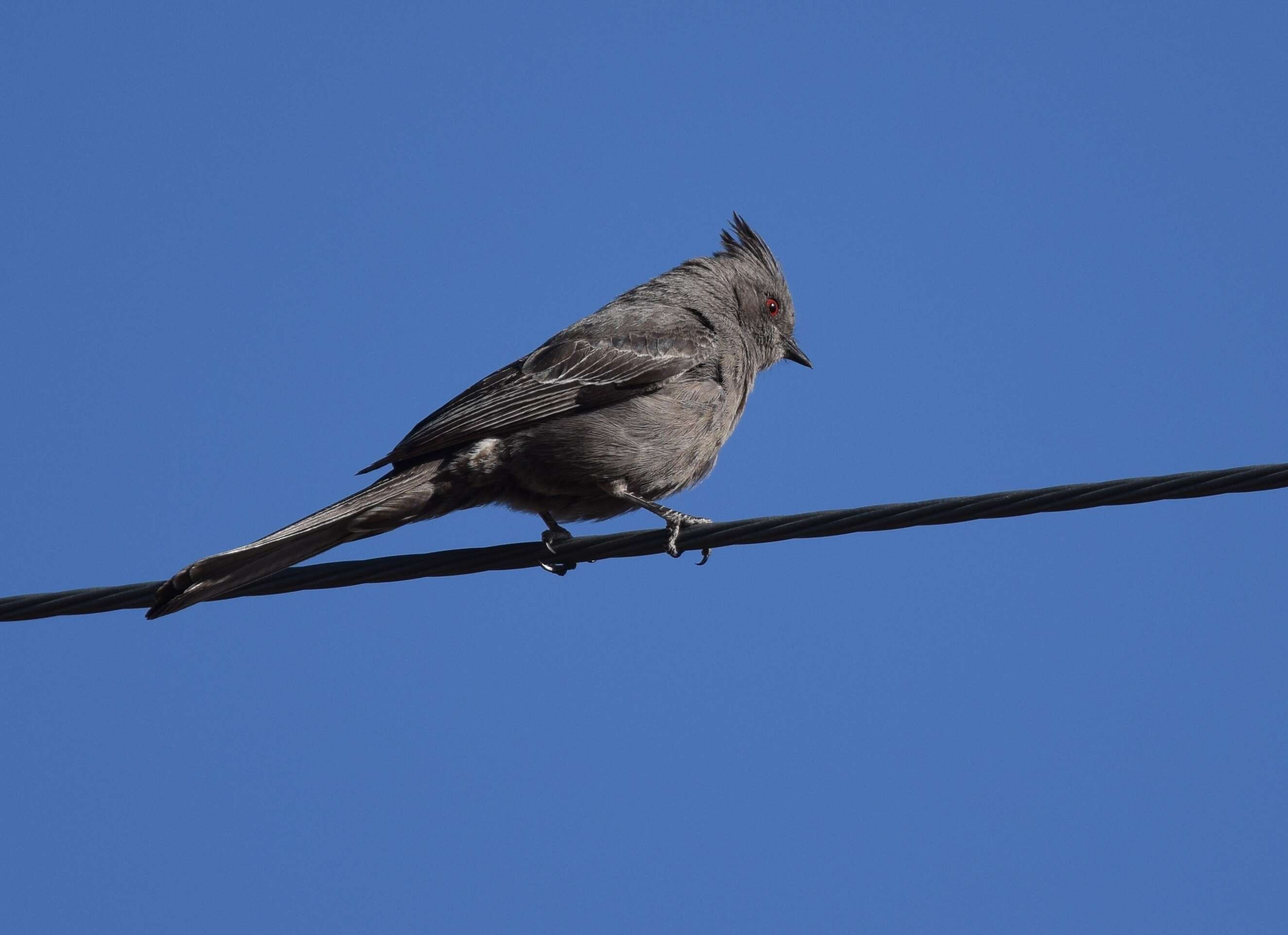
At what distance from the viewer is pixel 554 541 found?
722 centimetres

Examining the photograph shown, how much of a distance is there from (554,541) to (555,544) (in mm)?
933

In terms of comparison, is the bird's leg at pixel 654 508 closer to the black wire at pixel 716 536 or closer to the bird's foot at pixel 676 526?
the bird's foot at pixel 676 526

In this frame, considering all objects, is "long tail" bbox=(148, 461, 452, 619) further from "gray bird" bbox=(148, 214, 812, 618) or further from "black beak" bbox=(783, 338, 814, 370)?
Result: "black beak" bbox=(783, 338, 814, 370)

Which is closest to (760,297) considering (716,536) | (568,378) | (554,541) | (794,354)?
(794,354)

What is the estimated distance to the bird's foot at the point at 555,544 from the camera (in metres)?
A: 6.27

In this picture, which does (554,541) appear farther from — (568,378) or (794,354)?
(794,354)

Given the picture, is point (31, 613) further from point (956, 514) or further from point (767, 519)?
point (956, 514)

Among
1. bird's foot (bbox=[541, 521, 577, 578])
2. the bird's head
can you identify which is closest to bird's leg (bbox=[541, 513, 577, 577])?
bird's foot (bbox=[541, 521, 577, 578])

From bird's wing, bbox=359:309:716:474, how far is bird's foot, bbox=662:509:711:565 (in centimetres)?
92

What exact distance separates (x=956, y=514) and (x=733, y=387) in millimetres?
3873

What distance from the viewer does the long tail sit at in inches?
216

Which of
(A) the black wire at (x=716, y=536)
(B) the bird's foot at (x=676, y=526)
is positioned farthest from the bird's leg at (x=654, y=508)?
(A) the black wire at (x=716, y=536)

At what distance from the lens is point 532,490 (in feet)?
25.6

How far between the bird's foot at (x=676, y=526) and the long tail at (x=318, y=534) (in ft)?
4.24
